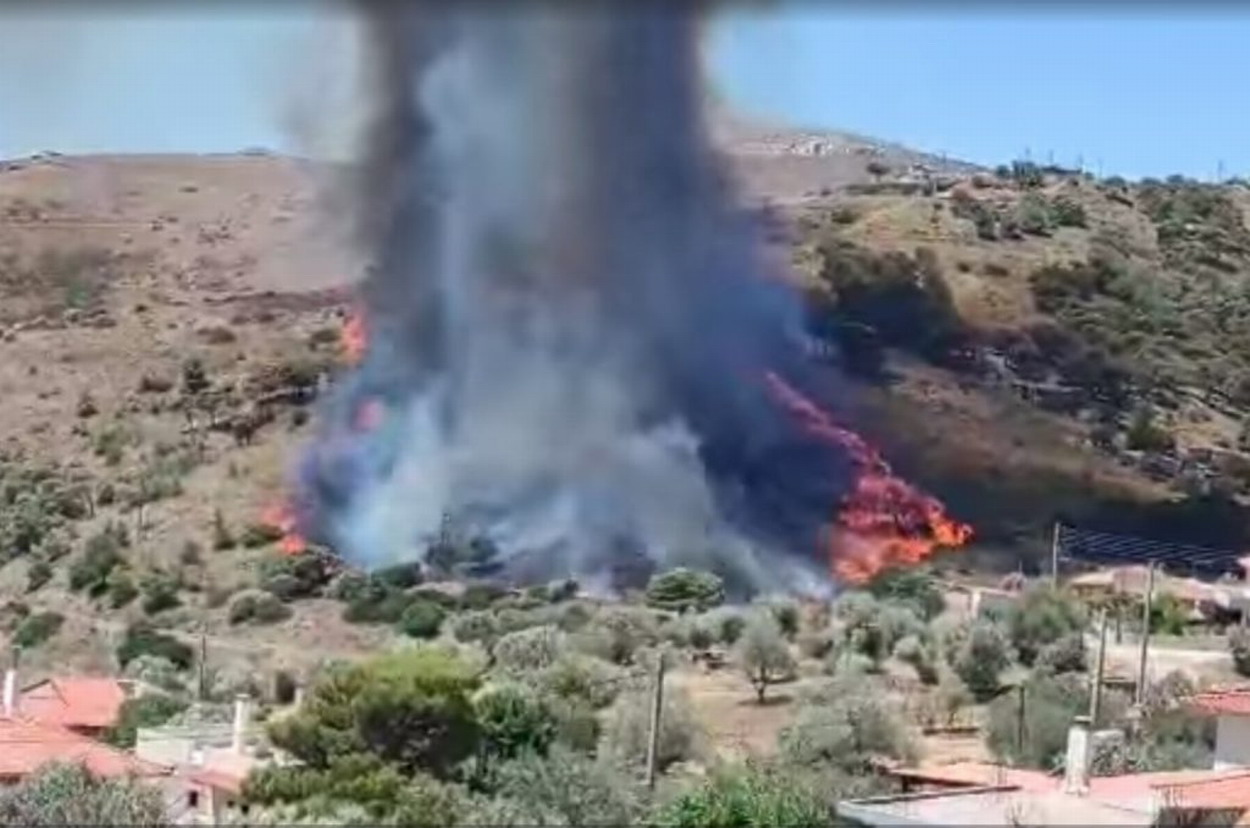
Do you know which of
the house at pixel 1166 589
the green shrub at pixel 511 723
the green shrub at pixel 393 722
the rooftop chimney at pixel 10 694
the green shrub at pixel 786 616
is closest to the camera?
the green shrub at pixel 393 722

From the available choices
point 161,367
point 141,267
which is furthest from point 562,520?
point 141,267

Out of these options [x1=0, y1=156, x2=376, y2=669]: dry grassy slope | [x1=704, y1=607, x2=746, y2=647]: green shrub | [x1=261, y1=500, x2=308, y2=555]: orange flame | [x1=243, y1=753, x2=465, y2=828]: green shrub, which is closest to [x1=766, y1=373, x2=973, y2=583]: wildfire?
[x1=704, y1=607, x2=746, y2=647]: green shrub

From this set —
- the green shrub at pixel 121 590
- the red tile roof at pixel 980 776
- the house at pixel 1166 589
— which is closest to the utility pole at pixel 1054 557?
the house at pixel 1166 589

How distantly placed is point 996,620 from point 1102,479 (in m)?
11.4

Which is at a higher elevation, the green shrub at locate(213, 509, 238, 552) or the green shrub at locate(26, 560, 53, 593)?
the green shrub at locate(213, 509, 238, 552)

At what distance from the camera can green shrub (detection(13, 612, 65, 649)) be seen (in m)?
37.2

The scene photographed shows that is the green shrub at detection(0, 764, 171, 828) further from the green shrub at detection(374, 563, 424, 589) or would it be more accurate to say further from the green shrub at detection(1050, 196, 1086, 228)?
the green shrub at detection(1050, 196, 1086, 228)

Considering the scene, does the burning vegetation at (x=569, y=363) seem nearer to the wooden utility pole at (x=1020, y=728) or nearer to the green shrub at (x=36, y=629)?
the green shrub at (x=36, y=629)

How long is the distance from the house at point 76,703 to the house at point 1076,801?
32.8ft

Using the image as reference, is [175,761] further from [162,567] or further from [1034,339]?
[1034,339]

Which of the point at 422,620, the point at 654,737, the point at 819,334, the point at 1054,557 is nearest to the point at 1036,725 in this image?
the point at 654,737

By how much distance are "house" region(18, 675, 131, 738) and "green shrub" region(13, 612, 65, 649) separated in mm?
7094

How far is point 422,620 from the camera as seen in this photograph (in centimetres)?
3762

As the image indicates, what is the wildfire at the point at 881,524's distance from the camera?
142 feet
